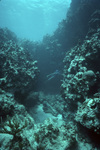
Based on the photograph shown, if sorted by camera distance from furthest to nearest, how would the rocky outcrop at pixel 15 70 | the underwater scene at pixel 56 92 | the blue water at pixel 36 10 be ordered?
1. the blue water at pixel 36 10
2. the rocky outcrop at pixel 15 70
3. the underwater scene at pixel 56 92

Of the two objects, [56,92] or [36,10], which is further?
→ [36,10]

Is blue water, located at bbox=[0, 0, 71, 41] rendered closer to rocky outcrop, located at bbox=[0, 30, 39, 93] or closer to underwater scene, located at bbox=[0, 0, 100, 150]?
underwater scene, located at bbox=[0, 0, 100, 150]

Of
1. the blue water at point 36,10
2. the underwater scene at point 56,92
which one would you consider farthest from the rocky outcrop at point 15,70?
the blue water at point 36,10

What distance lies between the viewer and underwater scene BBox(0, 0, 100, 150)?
2.88m

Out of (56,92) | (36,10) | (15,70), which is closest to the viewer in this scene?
(15,70)

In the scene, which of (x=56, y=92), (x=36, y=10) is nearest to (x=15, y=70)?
(x=56, y=92)

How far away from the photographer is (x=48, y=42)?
477 inches

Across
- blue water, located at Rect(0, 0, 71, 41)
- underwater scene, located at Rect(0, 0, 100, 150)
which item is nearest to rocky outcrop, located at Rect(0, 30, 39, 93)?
underwater scene, located at Rect(0, 0, 100, 150)

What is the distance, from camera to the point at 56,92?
376 inches

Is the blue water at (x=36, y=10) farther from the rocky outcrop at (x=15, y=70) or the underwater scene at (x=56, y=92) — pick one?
the rocky outcrop at (x=15, y=70)

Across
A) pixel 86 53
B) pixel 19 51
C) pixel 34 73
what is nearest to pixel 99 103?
pixel 86 53

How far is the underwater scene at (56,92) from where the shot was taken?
2879 millimetres

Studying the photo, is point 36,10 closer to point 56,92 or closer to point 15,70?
point 56,92

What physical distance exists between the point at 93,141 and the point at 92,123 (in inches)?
22.9
